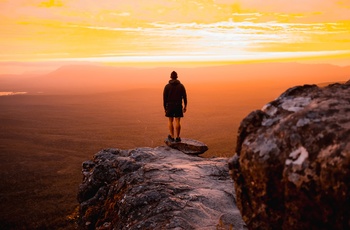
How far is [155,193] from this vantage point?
6.82 m

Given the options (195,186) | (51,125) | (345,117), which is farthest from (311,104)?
(51,125)

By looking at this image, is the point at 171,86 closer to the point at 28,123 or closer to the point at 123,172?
the point at 123,172

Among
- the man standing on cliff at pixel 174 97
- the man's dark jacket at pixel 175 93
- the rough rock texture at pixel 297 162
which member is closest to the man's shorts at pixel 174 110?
the man standing on cliff at pixel 174 97

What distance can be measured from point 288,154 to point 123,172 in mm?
6378

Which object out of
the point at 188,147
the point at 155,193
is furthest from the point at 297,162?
the point at 188,147

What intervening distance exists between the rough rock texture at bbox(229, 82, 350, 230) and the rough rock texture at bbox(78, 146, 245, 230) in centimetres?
285

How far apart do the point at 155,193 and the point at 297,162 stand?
183 inches

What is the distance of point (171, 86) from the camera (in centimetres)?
1064

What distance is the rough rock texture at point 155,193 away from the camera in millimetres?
5973

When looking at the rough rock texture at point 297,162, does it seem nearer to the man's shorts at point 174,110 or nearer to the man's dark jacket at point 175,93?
the man's dark jacket at point 175,93

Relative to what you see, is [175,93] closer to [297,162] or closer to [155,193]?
[155,193]

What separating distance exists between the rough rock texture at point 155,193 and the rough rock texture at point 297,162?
2846 mm

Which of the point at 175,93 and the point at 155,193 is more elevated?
the point at 175,93

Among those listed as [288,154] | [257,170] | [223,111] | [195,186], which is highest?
[288,154]
